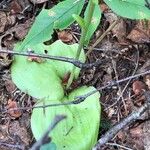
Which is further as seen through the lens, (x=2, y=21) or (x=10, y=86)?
(x=2, y=21)

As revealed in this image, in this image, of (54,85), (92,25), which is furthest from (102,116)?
(92,25)

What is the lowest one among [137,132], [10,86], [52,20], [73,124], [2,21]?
[137,132]

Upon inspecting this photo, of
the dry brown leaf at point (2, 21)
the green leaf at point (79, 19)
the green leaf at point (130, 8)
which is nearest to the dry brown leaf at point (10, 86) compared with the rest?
the dry brown leaf at point (2, 21)

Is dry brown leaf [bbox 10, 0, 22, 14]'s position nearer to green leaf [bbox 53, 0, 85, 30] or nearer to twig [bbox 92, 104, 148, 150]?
green leaf [bbox 53, 0, 85, 30]

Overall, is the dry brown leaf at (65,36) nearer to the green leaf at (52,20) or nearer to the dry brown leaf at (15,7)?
the dry brown leaf at (15,7)

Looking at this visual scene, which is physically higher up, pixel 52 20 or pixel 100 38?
pixel 52 20

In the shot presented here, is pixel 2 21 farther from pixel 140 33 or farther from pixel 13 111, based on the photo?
pixel 140 33

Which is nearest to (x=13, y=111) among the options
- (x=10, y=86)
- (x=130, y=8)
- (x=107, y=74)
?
(x=10, y=86)

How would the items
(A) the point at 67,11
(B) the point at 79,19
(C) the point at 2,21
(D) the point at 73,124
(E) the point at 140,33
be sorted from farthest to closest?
(C) the point at 2,21 → (E) the point at 140,33 → (D) the point at 73,124 → (A) the point at 67,11 → (B) the point at 79,19
